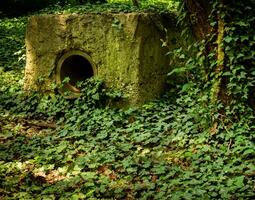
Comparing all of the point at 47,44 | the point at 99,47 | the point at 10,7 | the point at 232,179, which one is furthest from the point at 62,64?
the point at 10,7

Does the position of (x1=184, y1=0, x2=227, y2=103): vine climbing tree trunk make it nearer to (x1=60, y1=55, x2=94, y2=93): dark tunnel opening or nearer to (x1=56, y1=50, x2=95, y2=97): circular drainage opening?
(x1=56, y1=50, x2=95, y2=97): circular drainage opening

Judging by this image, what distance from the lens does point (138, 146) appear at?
6008mm

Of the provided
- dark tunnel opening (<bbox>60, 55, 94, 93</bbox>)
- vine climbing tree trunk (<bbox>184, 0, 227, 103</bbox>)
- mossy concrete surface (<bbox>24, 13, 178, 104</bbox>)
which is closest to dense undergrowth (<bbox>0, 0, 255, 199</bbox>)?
vine climbing tree trunk (<bbox>184, 0, 227, 103</bbox>)

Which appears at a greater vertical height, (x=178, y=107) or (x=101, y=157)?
(x=178, y=107)

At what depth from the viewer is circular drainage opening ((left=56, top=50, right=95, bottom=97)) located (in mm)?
7773

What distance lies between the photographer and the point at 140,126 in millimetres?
6512

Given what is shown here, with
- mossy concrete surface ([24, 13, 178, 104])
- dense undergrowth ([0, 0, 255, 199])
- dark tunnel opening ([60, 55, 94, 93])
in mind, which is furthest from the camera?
dark tunnel opening ([60, 55, 94, 93])

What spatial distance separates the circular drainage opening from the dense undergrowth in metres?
0.43

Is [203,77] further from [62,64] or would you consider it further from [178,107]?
[62,64]

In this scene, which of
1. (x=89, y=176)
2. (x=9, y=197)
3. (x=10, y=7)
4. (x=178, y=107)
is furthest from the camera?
(x=10, y=7)

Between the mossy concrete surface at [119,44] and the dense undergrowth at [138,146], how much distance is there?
0.32 metres

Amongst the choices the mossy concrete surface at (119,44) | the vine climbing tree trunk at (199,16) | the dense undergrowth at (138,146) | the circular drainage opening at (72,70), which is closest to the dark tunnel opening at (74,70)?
the circular drainage opening at (72,70)

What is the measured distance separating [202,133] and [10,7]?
12543 mm

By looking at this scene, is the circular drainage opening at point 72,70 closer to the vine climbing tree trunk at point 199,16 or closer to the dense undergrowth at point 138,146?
the dense undergrowth at point 138,146
